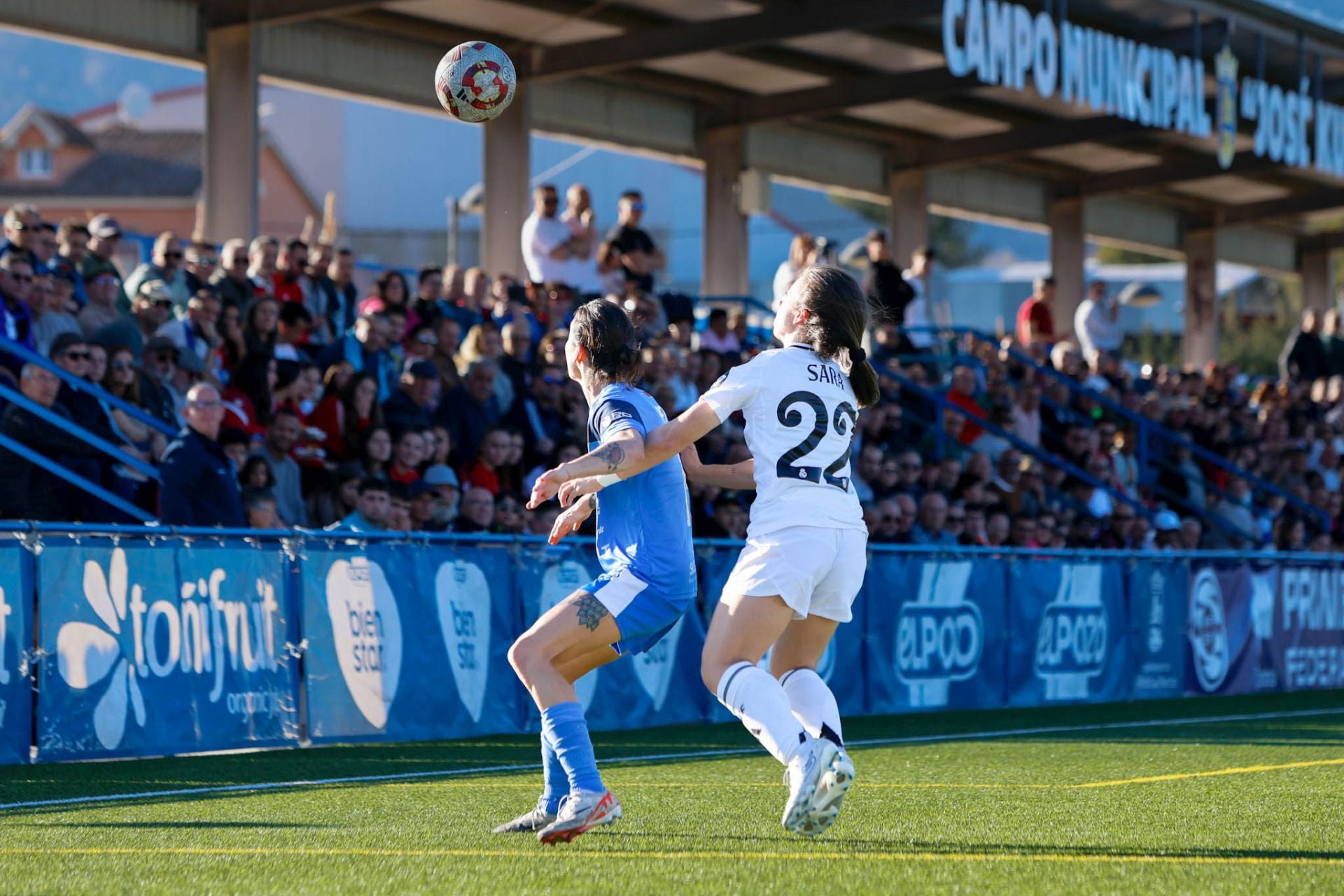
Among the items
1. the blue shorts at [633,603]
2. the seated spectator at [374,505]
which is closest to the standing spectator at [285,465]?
the seated spectator at [374,505]

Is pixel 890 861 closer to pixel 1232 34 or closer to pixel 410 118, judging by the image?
pixel 1232 34

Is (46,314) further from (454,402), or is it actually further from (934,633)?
(934,633)

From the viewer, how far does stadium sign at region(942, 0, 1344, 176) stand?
69.4ft

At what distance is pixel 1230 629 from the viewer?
59.3 feet

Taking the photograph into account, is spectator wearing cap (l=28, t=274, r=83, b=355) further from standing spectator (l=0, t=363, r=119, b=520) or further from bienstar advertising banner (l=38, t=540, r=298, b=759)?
bienstar advertising banner (l=38, t=540, r=298, b=759)

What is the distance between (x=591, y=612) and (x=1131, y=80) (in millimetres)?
18568

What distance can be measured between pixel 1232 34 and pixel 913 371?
26.2 ft

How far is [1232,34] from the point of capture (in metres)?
25.8

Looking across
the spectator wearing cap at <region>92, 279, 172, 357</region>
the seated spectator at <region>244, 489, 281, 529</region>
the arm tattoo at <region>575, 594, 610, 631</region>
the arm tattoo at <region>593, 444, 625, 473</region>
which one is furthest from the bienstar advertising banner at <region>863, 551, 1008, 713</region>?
the arm tattoo at <region>593, 444, 625, 473</region>

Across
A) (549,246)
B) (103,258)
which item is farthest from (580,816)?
(549,246)

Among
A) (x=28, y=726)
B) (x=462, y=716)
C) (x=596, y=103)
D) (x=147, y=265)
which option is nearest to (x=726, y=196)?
(x=596, y=103)

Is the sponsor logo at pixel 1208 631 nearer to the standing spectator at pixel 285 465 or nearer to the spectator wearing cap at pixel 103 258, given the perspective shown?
the standing spectator at pixel 285 465

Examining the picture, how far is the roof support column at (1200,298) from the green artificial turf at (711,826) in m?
25.3

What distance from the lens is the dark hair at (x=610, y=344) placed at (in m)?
6.72
